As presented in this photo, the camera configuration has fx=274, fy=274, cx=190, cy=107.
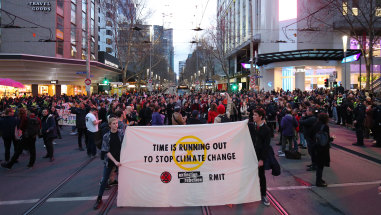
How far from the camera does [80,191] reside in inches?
238

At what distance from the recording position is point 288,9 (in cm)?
3550

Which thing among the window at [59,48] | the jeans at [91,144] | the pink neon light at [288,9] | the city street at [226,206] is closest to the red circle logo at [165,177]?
the city street at [226,206]

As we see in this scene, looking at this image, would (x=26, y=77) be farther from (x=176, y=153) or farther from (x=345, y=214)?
(x=345, y=214)

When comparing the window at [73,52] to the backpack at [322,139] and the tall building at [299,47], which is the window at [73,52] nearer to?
the tall building at [299,47]

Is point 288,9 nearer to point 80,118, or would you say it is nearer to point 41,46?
point 41,46

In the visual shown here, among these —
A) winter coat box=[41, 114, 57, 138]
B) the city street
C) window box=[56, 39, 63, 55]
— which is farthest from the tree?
window box=[56, 39, 63, 55]

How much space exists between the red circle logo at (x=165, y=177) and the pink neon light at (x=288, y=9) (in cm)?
3547

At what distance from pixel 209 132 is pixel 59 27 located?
1476 inches

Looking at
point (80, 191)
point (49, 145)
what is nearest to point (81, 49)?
point (49, 145)

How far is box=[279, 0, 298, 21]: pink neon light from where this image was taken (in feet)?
115

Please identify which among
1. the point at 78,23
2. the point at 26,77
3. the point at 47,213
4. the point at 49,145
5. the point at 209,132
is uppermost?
the point at 78,23

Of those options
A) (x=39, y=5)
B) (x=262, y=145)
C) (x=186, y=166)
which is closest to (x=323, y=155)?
(x=262, y=145)

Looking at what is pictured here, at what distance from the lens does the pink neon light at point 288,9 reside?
3512 cm

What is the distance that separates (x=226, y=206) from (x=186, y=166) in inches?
42.9
